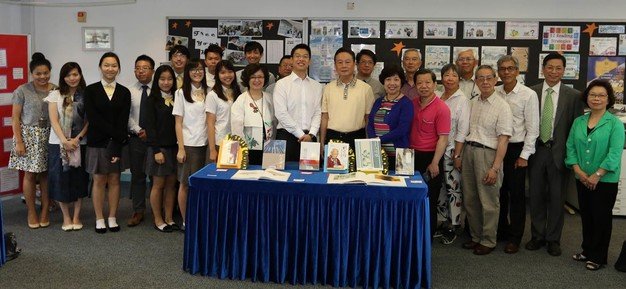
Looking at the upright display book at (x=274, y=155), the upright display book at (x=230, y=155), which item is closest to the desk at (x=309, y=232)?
the upright display book at (x=230, y=155)

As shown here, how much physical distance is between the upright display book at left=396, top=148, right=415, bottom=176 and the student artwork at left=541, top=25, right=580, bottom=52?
291cm

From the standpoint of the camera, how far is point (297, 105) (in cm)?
399

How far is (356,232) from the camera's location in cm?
304

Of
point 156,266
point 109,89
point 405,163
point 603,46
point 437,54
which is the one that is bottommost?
point 156,266

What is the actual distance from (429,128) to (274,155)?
43.7 inches

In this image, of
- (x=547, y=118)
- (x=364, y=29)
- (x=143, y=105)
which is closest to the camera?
(x=547, y=118)

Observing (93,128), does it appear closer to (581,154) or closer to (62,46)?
(62,46)

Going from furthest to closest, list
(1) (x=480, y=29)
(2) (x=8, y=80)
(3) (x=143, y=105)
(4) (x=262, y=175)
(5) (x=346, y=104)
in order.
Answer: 1. (1) (x=480, y=29)
2. (2) (x=8, y=80)
3. (3) (x=143, y=105)
4. (5) (x=346, y=104)
5. (4) (x=262, y=175)

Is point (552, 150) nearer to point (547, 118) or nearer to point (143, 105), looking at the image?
point (547, 118)

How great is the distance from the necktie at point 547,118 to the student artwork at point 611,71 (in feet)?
6.69

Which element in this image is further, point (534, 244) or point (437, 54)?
point (437, 54)

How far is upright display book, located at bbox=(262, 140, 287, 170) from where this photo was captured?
139 inches

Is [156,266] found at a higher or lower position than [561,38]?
lower

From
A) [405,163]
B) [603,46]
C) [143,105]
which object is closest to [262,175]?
[405,163]
